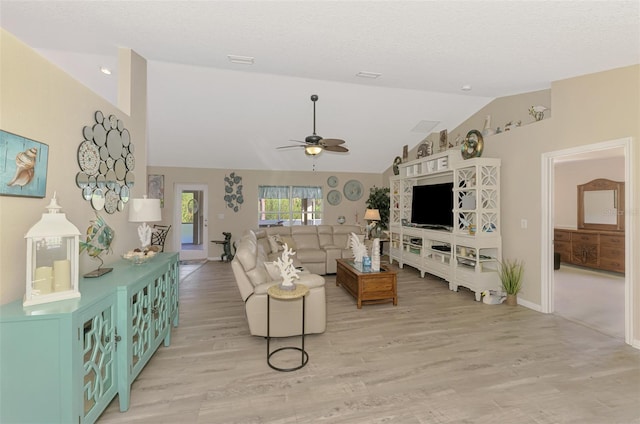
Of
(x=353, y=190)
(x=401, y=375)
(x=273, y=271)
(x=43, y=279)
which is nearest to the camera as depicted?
(x=43, y=279)

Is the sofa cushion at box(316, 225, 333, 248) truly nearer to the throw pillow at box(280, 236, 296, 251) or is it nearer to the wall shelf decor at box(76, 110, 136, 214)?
the throw pillow at box(280, 236, 296, 251)

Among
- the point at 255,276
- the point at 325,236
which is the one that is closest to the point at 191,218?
the point at 325,236

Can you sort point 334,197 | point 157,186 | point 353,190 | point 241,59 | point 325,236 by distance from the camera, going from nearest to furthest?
1. point 241,59
2. point 325,236
3. point 157,186
4. point 334,197
5. point 353,190

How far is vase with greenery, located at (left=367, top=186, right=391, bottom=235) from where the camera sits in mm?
8094

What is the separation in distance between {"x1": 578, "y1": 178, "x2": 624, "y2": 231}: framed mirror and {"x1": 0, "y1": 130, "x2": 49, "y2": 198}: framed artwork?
28.9ft

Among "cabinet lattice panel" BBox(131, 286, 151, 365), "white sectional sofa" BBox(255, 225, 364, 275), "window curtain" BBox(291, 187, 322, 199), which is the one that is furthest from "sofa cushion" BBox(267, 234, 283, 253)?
"cabinet lattice panel" BBox(131, 286, 151, 365)

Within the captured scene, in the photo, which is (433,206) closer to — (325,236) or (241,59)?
(325,236)

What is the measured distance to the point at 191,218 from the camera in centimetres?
793

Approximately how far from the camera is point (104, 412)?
1953 millimetres

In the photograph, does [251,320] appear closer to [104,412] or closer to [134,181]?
[104,412]

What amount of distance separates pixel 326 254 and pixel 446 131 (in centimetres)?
362

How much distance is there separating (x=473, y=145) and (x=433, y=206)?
1.39 meters

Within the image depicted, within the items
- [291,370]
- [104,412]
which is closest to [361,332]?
[291,370]

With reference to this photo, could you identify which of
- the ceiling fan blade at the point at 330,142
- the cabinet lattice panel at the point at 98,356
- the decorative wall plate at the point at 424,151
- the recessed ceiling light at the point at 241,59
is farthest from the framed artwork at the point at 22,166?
the decorative wall plate at the point at 424,151
